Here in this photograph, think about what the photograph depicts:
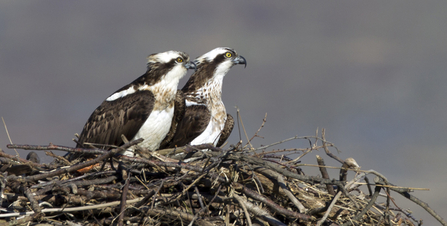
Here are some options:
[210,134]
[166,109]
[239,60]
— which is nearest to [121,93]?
[166,109]

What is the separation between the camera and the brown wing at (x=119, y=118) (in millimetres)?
6496

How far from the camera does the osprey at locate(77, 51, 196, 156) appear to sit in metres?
6.52

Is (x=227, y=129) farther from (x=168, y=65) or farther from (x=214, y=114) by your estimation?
(x=168, y=65)

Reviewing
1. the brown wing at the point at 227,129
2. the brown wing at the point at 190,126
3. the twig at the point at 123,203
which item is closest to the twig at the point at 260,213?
the twig at the point at 123,203

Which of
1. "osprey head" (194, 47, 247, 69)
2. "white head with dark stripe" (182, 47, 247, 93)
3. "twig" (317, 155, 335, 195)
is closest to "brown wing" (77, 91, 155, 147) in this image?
"white head with dark stripe" (182, 47, 247, 93)

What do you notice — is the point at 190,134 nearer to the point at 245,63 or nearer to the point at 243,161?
the point at 245,63

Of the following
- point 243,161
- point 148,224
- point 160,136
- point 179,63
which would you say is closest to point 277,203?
point 243,161

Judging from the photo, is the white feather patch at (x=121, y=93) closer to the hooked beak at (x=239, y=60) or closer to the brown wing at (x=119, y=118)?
the brown wing at (x=119, y=118)

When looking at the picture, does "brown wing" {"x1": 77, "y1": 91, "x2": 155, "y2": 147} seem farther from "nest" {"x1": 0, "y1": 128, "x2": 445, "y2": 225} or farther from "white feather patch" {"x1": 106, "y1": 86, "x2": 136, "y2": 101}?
"nest" {"x1": 0, "y1": 128, "x2": 445, "y2": 225}

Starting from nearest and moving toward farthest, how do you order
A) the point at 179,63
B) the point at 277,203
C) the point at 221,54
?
the point at 277,203 < the point at 179,63 < the point at 221,54

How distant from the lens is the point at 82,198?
4.20 meters

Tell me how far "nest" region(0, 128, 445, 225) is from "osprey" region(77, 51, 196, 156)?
173 cm

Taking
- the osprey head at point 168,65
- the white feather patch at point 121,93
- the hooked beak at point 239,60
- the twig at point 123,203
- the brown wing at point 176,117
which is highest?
the hooked beak at point 239,60

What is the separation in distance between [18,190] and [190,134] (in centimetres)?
327
